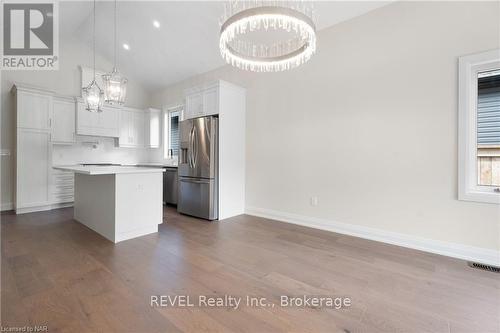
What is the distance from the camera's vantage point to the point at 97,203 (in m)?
3.26

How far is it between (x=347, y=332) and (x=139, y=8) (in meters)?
5.36

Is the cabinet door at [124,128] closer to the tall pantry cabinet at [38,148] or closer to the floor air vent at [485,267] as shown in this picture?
the tall pantry cabinet at [38,148]

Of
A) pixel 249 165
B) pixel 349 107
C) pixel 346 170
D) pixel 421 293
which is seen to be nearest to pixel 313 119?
pixel 349 107

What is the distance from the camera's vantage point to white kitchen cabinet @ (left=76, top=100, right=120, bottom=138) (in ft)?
16.9

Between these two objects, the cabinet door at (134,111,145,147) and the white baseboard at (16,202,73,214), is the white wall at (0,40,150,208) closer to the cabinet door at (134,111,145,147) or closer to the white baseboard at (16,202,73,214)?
the cabinet door at (134,111,145,147)

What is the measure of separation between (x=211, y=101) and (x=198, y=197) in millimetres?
1779

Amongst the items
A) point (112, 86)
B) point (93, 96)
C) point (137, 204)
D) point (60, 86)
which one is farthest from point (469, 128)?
point (60, 86)

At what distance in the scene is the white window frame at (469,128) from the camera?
2.42m

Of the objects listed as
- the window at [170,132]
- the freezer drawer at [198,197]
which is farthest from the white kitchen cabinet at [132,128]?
the freezer drawer at [198,197]

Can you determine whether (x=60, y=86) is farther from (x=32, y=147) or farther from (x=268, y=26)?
(x=268, y=26)

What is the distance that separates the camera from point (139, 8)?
4078 mm

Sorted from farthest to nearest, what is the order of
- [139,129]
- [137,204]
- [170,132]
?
[170,132] < [139,129] < [137,204]

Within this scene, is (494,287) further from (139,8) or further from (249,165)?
(139,8)

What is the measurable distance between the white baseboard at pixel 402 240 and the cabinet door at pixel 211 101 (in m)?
2.14
